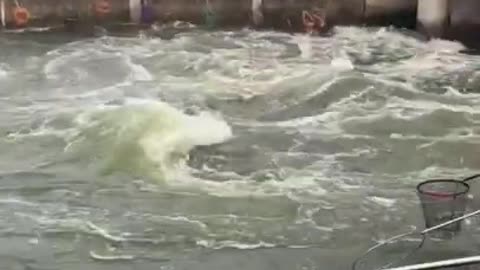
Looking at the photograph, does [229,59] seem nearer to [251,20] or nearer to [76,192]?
[251,20]

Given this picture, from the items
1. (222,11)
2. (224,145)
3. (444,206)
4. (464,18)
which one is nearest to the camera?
(444,206)

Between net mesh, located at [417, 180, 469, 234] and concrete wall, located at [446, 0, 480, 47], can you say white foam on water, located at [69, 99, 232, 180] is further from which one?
concrete wall, located at [446, 0, 480, 47]

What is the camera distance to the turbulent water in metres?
3.27

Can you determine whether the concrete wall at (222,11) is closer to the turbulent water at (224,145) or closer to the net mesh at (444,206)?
the turbulent water at (224,145)

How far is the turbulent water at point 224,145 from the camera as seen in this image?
10.7 feet

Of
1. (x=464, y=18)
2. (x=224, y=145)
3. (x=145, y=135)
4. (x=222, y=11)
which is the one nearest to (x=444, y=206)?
(x=224, y=145)

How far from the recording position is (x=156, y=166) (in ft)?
13.2

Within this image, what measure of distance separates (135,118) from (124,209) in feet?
3.88

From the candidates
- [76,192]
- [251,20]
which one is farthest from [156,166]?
[251,20]

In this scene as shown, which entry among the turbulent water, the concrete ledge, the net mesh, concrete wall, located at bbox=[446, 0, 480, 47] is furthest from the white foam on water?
concrete wall, located at bbox=[446, 0, 480, 47]

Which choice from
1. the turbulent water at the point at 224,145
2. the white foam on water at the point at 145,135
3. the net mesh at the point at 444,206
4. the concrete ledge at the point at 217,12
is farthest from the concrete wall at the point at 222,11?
the net mesh at the point at 444,206

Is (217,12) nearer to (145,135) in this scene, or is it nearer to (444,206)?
(145,135)

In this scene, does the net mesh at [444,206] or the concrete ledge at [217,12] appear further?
the concrete ledge at [217,12]

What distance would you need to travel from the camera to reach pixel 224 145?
4.37 metres
